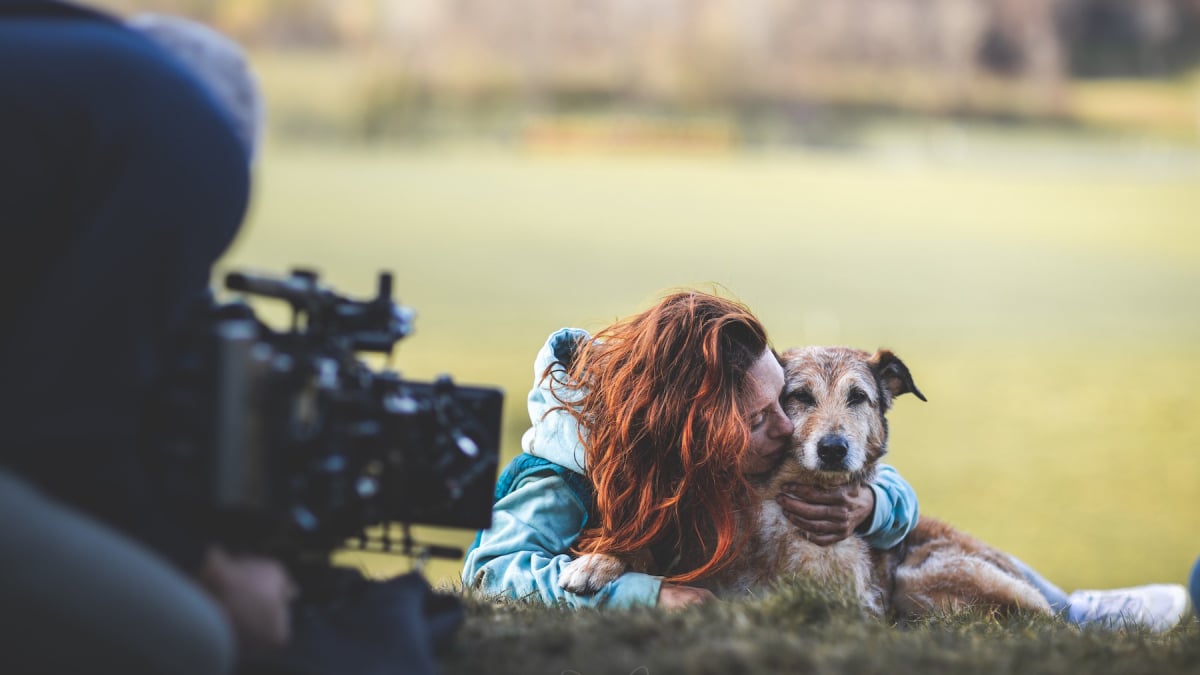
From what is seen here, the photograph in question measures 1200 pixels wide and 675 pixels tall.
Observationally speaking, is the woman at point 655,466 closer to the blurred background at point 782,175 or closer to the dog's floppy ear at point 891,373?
the dog's floppy ear at point 891,373

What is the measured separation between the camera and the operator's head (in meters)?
2.91

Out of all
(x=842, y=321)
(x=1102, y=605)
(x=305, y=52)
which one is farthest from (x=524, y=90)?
A: (x=1102, y=605)

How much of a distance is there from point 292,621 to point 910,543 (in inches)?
81.3

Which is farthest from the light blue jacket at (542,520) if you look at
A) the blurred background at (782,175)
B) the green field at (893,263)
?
the blurred background at (782,175)

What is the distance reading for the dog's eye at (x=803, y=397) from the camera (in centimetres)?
340

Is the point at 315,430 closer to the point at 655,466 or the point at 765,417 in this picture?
the point at 655,466

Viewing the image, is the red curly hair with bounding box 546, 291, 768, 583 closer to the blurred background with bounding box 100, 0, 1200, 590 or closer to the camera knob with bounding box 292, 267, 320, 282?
the camera knob with bounding box 292, 267, 320, 282

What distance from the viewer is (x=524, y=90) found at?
80.5ft

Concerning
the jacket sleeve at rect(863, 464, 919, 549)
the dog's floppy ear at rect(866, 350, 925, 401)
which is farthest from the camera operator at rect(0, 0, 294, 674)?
the dog's floppy ear at rect(866, 350, 925, 401)

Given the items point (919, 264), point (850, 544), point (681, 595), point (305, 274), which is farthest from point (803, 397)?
point (919, 264)

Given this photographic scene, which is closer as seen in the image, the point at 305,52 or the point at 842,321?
the point at 842,321

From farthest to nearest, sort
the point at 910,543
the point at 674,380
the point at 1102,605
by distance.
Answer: the point at 1102,605 → the point at 910,543 → the point at 674,380

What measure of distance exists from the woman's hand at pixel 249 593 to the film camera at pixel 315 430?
0.04 meters

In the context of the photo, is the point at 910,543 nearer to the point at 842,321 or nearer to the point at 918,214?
the point at 842,321
